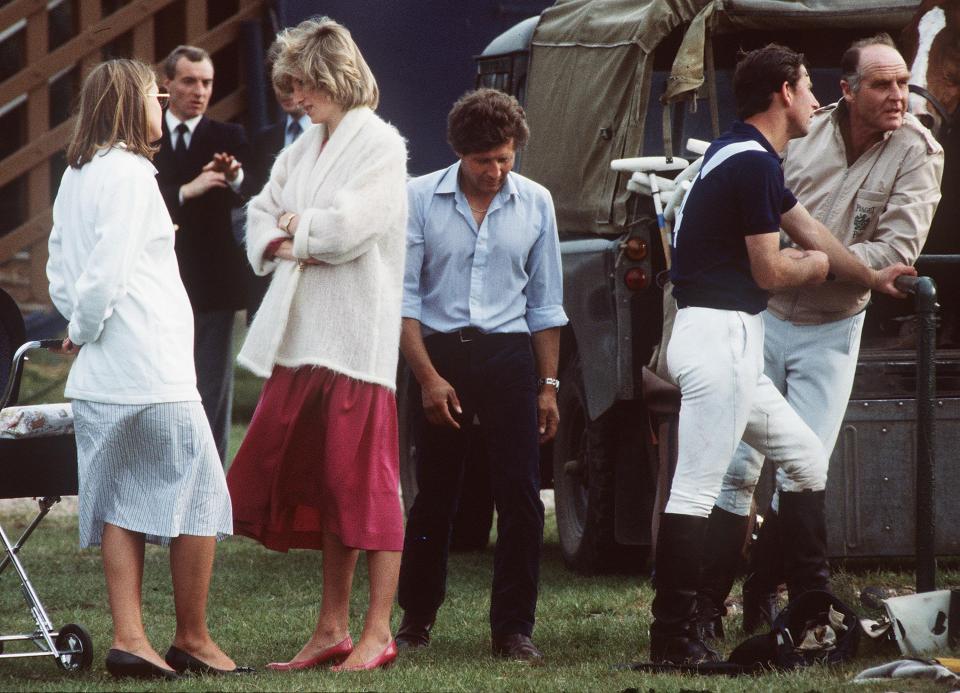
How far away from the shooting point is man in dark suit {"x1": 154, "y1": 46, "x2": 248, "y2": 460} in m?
9.13

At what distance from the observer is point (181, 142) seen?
30.6ft

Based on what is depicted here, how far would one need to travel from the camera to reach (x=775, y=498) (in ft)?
20.6

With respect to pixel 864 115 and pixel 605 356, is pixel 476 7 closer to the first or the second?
pixel 605 356

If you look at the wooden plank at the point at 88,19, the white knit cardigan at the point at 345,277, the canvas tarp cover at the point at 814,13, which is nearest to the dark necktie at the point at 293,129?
the canvas tarp cover at the point at 814,13

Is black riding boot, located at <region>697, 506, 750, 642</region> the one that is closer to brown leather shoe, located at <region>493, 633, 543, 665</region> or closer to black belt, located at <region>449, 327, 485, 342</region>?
brown leather shoe, located at <region>493, 633, 543, 665</region>

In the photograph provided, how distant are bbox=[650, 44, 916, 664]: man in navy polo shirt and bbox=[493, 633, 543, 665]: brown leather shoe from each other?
1.55 ft

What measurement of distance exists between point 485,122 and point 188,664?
6.37 feet

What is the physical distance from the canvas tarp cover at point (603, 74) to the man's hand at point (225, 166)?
1366 mm

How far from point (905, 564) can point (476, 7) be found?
Answer: 205 inches

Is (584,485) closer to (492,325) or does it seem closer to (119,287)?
(492,325)

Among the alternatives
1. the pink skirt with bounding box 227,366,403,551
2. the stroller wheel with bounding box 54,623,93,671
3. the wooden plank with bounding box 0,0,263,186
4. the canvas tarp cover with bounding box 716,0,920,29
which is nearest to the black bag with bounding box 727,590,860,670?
the pink skirt with bounding box 227,366,403,551

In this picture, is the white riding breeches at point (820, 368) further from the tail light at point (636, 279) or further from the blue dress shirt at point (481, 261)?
the tail light at point (636, 279)

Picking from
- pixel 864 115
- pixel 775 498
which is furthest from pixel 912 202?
pixel 775 498

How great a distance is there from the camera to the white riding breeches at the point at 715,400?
18.8ft
